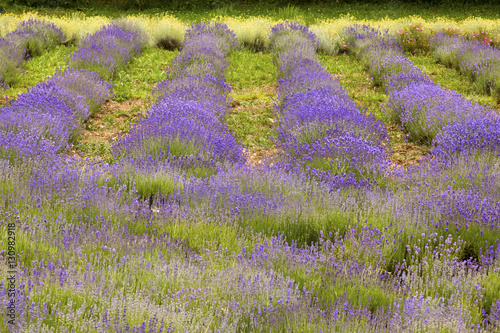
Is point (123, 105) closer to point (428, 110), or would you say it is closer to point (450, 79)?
point (428, 110)

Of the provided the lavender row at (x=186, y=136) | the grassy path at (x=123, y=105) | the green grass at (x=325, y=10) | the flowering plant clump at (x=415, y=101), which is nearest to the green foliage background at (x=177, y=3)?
the green grass at (x=325, y=10)

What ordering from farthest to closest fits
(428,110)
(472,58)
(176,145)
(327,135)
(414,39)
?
(414,39) < (472,58) < (428,110) < (327,135) < (176,145)

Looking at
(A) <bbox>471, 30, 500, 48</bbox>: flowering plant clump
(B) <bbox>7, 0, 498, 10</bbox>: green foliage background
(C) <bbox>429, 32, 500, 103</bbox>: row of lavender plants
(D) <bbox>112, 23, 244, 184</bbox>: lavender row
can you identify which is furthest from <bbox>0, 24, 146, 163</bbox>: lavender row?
(B) <bbox>7, 0, 498, 10</bbox>: green foliage background

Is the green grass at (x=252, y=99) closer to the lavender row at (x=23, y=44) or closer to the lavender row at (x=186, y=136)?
the lavender row at (x=186, y=136)

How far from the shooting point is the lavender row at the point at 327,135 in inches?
177

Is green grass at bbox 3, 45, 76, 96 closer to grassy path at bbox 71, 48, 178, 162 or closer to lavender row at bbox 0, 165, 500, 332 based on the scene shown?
grassy path at bbox 71, 48, 178, 162

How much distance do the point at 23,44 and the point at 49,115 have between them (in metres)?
5.87

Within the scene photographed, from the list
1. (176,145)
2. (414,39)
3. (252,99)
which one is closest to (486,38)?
(414,39)

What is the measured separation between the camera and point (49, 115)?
5207 mm

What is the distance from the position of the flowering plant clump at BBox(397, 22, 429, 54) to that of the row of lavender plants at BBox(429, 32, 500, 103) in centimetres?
23

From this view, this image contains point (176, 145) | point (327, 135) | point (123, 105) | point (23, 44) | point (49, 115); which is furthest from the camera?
point (23, 44)

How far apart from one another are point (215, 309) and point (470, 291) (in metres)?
1.46

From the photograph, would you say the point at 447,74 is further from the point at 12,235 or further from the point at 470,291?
the point at 12,235

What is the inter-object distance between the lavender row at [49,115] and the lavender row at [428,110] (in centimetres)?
413
